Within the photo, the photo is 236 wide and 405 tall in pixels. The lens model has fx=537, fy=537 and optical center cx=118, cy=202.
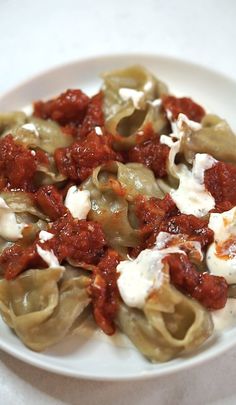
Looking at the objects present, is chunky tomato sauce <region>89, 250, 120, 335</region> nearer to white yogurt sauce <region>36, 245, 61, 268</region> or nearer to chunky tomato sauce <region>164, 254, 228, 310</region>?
white yogurt sauce <region>36, 245, 61, 268</region>

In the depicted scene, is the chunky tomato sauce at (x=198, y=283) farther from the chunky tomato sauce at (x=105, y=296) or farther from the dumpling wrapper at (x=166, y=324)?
the chunky tomato sauce at (x=105, y=296)

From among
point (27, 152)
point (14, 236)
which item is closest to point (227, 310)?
point (14, 236)

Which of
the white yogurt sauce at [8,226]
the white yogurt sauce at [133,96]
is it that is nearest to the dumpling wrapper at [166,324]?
the white yogurt sauce at [8,226]

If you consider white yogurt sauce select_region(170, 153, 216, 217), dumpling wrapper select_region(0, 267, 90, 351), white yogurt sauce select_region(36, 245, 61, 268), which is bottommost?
dumpling wrapper select_region(0, 267, 90, 351)

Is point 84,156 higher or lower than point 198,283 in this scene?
higher

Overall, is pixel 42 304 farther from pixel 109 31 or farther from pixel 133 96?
pixel 109 31

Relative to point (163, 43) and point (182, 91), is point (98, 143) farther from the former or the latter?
point (163, 43)

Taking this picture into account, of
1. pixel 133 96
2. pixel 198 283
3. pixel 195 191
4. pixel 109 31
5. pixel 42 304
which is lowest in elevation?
pixel 42 304

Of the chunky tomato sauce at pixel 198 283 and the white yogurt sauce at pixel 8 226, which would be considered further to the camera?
the white yogurt sauce at pixel 8 226

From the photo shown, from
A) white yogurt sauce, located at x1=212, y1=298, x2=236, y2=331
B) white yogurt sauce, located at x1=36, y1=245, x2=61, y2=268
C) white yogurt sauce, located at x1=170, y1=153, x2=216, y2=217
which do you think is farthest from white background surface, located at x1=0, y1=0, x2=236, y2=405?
white yogurt sauce, located at x1=212, y1=298, x2=236, y2=331

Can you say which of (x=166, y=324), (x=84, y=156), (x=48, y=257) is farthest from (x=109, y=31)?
(x=166, y=324)

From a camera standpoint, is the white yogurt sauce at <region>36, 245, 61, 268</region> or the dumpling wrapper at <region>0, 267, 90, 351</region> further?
the white yogurt sauce at <region>36, 245, 61, 268</region>
